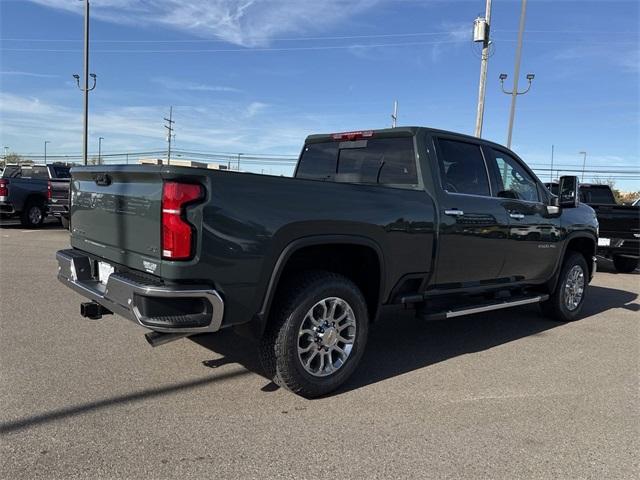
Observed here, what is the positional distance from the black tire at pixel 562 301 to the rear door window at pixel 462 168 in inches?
77.7

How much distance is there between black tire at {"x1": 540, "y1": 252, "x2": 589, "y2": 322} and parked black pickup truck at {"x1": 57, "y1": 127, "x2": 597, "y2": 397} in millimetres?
648

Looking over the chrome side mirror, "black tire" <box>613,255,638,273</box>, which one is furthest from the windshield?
the chrome side mirror

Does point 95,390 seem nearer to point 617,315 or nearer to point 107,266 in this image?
point 107,266

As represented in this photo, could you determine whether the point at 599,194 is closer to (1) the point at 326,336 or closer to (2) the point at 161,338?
(1) the point at 326,336

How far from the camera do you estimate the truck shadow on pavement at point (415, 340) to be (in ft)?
14.9

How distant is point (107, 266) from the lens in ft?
13.1

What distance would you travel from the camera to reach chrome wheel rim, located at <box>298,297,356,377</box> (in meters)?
3.84

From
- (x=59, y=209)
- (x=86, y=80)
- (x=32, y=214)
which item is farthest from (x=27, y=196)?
(x=86, y=80)

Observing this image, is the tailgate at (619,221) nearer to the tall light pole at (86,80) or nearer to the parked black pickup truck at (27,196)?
the parked black pickup truck at (27,196)

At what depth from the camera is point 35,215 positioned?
1579 cm

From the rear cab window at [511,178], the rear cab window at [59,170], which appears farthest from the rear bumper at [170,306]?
the rear cab window at [59,170]

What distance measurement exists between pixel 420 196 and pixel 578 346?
2585 mm

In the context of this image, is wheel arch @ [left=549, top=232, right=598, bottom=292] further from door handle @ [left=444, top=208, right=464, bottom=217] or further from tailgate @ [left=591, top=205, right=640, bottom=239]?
tailgate @ [left=591, top=205, right=640, bottom=239]

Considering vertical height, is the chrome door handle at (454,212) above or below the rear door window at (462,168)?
below
